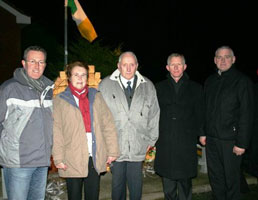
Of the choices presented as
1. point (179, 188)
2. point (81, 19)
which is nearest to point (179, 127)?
point (179, 188)

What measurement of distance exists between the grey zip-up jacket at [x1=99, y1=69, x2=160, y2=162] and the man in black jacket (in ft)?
3.08

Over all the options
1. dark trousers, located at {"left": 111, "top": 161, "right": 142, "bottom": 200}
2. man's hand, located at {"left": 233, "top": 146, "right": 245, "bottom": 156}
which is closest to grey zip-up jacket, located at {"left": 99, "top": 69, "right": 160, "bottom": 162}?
dark trousers, located at {"left": 111, "top": 161, "right": 142, "bottom": 200}

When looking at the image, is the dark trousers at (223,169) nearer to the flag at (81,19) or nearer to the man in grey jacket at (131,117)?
the man in grey jacket at (131,117)

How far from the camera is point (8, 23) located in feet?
39.1

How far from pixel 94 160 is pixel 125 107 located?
2.66 ft

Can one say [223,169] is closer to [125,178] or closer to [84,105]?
[125,178]

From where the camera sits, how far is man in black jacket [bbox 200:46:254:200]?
3.75 metres

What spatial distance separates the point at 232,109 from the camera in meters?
3.83

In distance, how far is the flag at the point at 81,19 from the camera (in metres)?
6.36

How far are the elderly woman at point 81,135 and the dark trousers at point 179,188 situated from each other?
42.7 inches

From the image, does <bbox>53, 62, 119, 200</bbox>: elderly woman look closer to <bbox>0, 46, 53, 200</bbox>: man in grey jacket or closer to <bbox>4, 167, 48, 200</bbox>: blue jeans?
<bbox>0, 46, 53, 200</bbox>: man in grey jacket

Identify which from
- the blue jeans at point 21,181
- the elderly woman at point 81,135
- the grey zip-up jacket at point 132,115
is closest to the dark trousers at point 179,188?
the grey zip-up jacket at point 132,115

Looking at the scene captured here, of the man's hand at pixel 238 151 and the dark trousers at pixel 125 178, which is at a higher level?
the man's hand at pixel 238 151

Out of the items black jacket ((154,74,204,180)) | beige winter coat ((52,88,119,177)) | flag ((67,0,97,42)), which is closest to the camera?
beige winter coat ((52,88,119,177))
